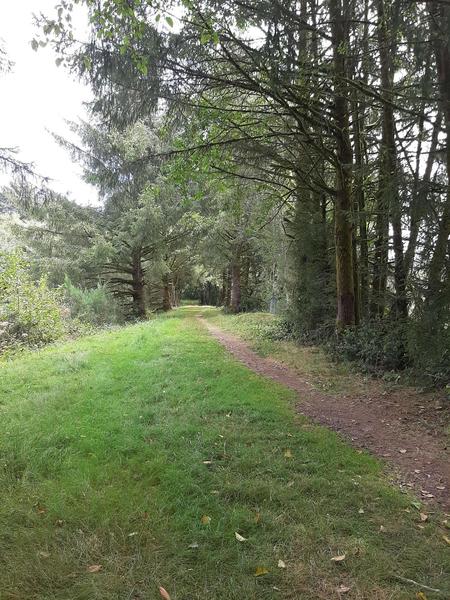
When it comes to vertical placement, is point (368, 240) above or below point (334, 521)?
above

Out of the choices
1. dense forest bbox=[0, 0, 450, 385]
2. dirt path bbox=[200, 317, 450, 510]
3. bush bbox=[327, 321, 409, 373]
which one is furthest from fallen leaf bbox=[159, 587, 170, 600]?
bush bbox=[327, 321, 409, 373]

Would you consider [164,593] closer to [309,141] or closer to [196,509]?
[196,509]

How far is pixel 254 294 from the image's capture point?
24.3 metres

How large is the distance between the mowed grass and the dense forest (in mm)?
2814

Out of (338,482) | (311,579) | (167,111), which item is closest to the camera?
(311,579)

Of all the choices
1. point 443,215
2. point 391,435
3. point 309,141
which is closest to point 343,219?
point 309,141

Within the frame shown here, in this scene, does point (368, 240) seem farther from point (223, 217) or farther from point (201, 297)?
point (201, 297)

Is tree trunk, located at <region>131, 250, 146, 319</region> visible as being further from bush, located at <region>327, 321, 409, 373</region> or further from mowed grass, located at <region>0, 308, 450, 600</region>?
mowed grass, located at <region>0, 308, 450, 600</region>

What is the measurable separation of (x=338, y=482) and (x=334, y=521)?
61 centimetres

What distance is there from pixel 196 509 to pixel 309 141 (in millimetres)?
7256

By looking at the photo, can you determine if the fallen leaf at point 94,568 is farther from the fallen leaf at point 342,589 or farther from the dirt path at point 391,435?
the dirt path at point 391,435

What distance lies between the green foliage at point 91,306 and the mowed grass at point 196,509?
36.7 ft

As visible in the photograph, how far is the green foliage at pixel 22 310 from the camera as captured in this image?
1166 centimetres

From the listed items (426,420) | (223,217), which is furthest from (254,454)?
(223,217)
